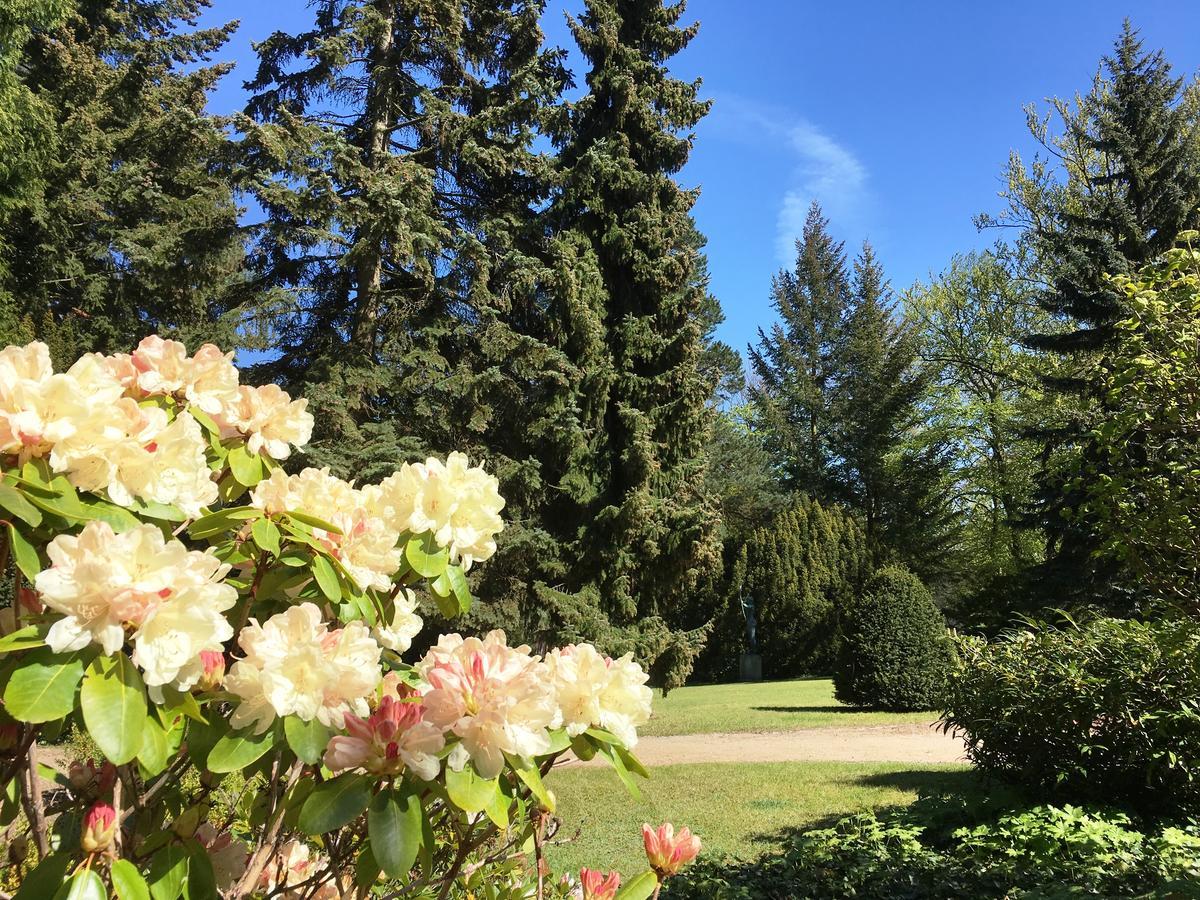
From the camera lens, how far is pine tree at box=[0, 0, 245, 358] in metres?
10.6

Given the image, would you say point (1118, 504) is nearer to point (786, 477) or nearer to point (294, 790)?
point (294, 790)

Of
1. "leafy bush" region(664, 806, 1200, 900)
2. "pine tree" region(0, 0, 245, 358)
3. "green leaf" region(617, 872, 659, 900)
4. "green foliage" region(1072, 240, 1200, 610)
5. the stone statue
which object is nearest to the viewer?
"green leaf" region(617, 872, 659, 900)

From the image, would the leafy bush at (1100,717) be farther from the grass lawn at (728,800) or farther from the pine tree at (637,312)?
the pine tree at (637,312)

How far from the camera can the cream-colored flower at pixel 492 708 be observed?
948mm

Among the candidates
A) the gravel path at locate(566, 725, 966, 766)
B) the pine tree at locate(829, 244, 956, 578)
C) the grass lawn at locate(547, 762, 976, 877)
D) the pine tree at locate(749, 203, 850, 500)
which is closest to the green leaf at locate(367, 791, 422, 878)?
the grass lawn at locate(547, 762, 976, 877)

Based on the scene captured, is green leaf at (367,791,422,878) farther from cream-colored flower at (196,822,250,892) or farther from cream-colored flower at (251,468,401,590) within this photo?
cream-colored flower at (196,822,250,892)

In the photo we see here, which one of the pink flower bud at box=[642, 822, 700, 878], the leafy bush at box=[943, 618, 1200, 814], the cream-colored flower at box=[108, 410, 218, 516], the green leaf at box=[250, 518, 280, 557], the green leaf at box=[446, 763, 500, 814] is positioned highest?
the cream-colored flower at box=[108, 410, 218, 516]

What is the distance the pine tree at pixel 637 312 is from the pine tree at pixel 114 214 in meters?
5.22

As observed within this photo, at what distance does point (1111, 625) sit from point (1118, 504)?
1.34 metres

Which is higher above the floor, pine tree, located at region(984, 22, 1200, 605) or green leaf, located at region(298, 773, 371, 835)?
pine tree, located at region(984, 22, 1200, 605)

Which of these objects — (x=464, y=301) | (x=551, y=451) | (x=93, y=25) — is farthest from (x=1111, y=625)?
(x=93, y=25)

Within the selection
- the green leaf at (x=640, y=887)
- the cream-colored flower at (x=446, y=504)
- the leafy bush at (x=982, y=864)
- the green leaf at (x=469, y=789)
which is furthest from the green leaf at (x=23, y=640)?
the leafy bush at (x=982, y=864)

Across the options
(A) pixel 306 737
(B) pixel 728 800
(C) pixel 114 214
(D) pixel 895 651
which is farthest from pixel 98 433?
(C) pixel 114 214

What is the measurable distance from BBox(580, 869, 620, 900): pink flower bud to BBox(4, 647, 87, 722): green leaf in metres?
0.91
